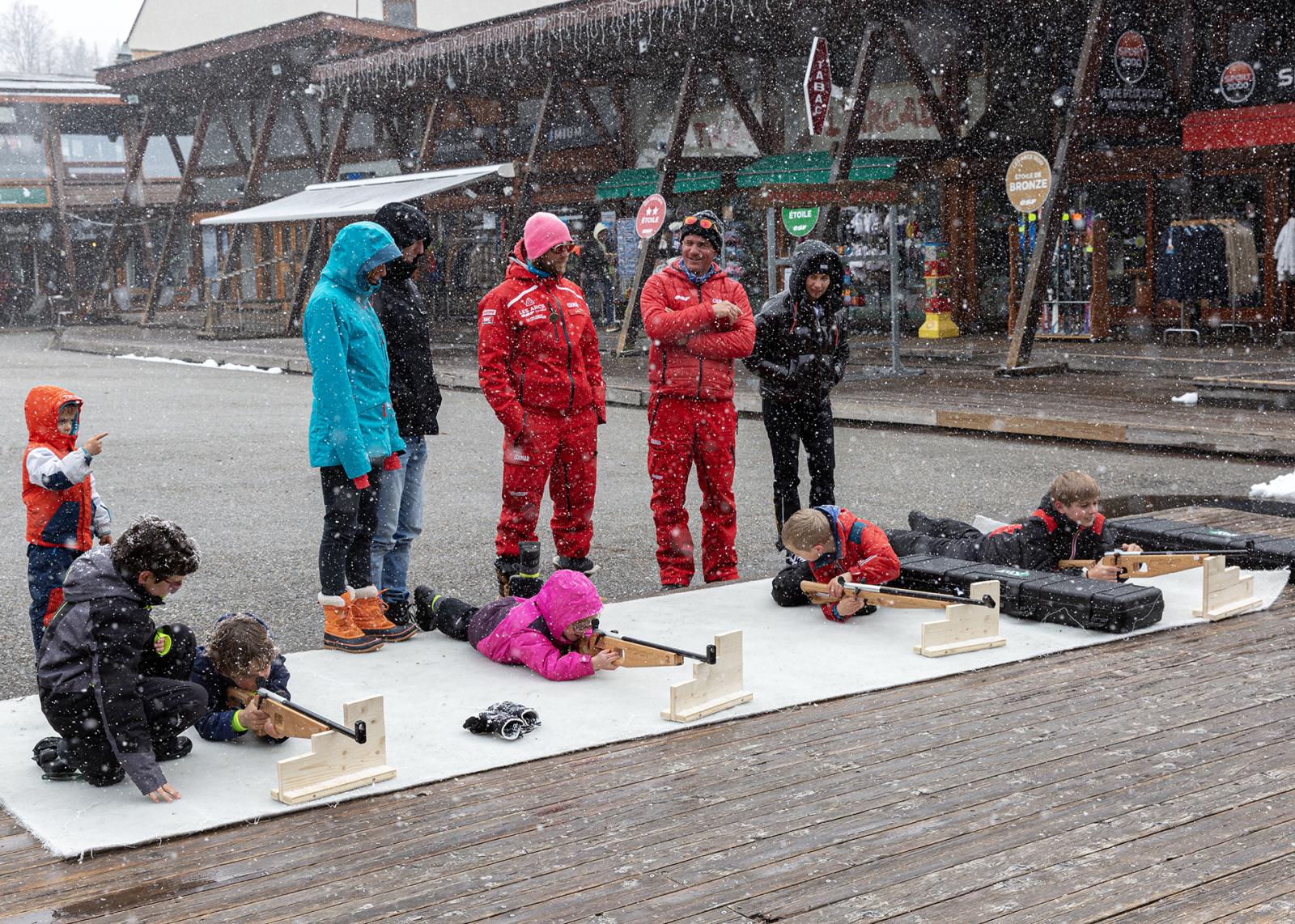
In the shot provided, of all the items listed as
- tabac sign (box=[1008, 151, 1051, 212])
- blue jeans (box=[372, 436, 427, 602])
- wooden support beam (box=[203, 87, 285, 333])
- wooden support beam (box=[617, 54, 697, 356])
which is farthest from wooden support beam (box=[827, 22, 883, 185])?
wooden support beam (box=[203, 87, 285, 333])

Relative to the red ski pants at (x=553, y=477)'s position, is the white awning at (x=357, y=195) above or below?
above

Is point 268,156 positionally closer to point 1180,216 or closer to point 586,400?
point 1180,216

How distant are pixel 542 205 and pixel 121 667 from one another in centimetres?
2199

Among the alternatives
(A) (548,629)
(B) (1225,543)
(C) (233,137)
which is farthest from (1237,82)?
(C) (233,137)

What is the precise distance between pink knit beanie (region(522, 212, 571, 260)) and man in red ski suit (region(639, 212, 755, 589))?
0.57 m

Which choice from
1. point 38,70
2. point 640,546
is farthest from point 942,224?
point 38,70

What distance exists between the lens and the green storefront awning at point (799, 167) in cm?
1839

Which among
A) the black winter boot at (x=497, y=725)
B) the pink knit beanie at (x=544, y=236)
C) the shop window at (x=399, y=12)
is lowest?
the black winter boot at (x=497, y=725)

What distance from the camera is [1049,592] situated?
18.2 feet

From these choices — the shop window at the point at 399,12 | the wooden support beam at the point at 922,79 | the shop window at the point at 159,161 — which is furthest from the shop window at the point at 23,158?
the wooden support beam at the point at 922,79

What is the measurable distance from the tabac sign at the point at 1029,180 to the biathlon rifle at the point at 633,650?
11109 mm

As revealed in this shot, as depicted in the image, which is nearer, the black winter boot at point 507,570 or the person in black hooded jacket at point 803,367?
the black winter boot at point 507,570

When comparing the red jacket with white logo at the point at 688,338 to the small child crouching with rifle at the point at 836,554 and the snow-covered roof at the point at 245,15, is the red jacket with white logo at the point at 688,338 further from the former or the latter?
the snow-covered roof at the point at 245,15

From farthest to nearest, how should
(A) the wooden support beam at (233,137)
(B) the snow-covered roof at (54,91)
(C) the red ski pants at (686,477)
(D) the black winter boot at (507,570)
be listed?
(B) the snow-covered roof at (54,91), (A) the wooden support beam at (233,137), (C) the red ski pants at (686,477), (D) the black winter boot at (507,570)
